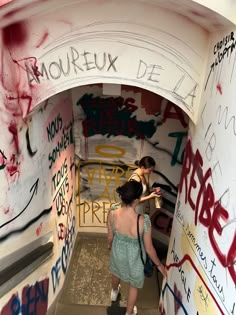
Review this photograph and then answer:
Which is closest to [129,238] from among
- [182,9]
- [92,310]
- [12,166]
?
[92,310]

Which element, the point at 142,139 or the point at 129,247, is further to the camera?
the point at 142,139

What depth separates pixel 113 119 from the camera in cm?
407

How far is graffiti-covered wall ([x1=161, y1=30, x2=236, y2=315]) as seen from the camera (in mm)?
1745

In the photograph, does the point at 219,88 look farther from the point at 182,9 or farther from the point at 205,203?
the point at 205,203

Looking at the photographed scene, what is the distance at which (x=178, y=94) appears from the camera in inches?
91.2

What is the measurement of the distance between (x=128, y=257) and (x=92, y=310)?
2.89 ft

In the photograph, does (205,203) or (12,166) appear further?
(12,166)

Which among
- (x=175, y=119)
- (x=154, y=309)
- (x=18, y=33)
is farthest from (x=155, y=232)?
(x=18, y=33)

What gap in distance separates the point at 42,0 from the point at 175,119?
2.33 metres

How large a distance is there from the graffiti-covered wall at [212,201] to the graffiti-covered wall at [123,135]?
4.18 feet

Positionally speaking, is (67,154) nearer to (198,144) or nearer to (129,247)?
(129,247)

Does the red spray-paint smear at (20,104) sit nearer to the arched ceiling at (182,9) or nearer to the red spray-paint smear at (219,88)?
the arched ceiling at (182,9)

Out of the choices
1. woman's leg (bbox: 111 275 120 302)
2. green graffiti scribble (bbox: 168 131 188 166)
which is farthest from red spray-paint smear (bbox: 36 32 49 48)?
woman's leg (bbox: 111 275 120 302)

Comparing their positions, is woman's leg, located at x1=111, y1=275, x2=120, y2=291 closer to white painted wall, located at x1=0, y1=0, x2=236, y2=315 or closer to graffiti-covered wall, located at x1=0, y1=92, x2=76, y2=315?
graffiti-covered wall, located at x1=0, y1=92, x2=76, y2=315
